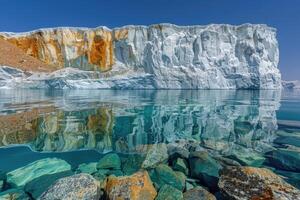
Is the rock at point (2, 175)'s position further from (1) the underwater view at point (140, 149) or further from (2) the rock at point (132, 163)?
(2) the rock at point (132, 163)

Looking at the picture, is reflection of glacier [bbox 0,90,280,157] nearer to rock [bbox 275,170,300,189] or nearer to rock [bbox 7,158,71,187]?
rock [bbox 7,158,71,187]

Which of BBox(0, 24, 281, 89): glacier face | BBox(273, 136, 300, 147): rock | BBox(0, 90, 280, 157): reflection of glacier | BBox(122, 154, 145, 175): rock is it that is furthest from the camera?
BBox(0, 24, 281, 89): glacier face

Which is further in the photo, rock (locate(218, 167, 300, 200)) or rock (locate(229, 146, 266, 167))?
rock (locate(229, 146, 266, 167))

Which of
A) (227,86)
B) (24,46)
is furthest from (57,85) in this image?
(227,86)

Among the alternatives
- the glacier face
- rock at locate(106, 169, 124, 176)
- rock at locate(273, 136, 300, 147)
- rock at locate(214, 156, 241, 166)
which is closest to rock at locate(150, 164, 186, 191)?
rock at locate(106, 169, 124, 176)

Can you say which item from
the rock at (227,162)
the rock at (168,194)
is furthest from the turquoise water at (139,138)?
the rock at (168,194)

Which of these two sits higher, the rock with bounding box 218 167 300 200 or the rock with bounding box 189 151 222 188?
the rock with bounding box 218 167 300 200
